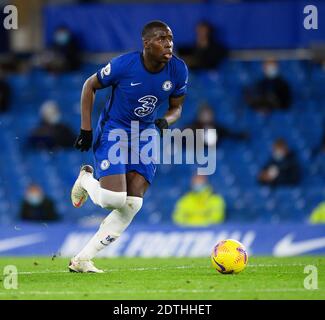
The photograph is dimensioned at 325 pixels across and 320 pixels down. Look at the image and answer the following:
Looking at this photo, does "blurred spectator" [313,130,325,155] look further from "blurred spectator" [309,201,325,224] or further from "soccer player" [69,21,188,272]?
"soccer player" [69,21,188,272]

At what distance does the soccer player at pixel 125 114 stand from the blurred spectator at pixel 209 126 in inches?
300

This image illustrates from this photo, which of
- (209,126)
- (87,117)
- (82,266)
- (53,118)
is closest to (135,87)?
(87,117)

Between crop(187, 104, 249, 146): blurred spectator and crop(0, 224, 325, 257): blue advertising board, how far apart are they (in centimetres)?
331

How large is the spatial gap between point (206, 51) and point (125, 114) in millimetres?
9983

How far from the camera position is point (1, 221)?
18562 millimetres

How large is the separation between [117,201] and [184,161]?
8212mm

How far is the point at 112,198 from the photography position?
1038 cm

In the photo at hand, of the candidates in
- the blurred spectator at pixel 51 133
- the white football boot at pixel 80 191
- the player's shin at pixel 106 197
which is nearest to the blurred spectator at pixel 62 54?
the blurred spectator at pixel 51 133

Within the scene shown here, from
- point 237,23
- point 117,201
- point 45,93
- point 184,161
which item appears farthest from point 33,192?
point 117,201

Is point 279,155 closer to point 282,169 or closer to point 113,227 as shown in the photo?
point 282,169

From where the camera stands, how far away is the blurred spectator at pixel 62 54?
835 inches

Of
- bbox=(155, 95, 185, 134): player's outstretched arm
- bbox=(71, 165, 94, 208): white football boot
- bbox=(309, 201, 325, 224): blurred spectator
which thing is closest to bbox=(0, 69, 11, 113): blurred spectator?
bbox=(309, 201, 325, 224): blurred spectator

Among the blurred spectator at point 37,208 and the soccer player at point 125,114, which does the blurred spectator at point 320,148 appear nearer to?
the blurred spectator at point 37,208

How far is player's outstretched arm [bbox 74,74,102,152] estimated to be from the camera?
10453mm
